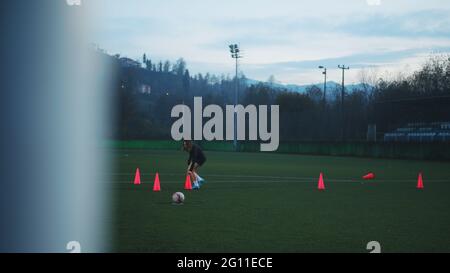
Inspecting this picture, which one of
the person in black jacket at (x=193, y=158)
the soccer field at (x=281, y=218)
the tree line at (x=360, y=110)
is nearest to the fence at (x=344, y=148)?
the tree line at (x=360, y=110)

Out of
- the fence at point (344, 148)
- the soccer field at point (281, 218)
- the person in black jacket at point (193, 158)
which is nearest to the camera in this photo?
the soccer field at point (281, 218)

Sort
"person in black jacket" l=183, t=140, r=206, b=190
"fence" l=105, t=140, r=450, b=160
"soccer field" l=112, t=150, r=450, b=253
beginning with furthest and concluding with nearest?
"fence" l=105, t=140, r=450, b=160 < "person in black jacket" l=183, t=140, r=206, b=190 < "soccer field" l=112, t=150, r=450, b=253

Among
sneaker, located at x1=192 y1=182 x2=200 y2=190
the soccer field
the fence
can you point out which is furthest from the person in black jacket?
the fence

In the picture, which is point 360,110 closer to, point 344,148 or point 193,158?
point 344,148

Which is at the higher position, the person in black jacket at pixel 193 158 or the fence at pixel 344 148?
the person in black jacket at pixel 193 158

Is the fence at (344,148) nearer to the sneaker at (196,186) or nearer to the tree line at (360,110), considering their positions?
the tree line at (360,110)

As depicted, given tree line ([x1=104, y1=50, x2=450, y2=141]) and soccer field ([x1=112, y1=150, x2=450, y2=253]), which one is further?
tree line ([x1=104, y1=50, x2=450, y2=141])

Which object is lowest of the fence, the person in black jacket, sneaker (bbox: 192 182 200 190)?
the fence

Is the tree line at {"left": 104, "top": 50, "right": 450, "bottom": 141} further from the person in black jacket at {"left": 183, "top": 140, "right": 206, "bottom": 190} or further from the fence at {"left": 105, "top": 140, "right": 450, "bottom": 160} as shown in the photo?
the person in black jacket at {"left": 183, "top": 140, "right": 206, "bottom": 190}

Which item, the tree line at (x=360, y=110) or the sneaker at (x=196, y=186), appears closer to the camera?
the sneaker at (x=196, y=186)

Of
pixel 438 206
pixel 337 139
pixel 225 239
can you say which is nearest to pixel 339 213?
pixel 438 206

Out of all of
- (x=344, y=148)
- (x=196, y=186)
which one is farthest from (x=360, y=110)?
(x=196, y=186)

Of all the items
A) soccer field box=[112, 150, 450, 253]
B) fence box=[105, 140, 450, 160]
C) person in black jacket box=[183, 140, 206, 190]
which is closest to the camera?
soccer field box=[112, 150, 450, 253]

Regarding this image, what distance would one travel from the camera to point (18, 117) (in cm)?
705
